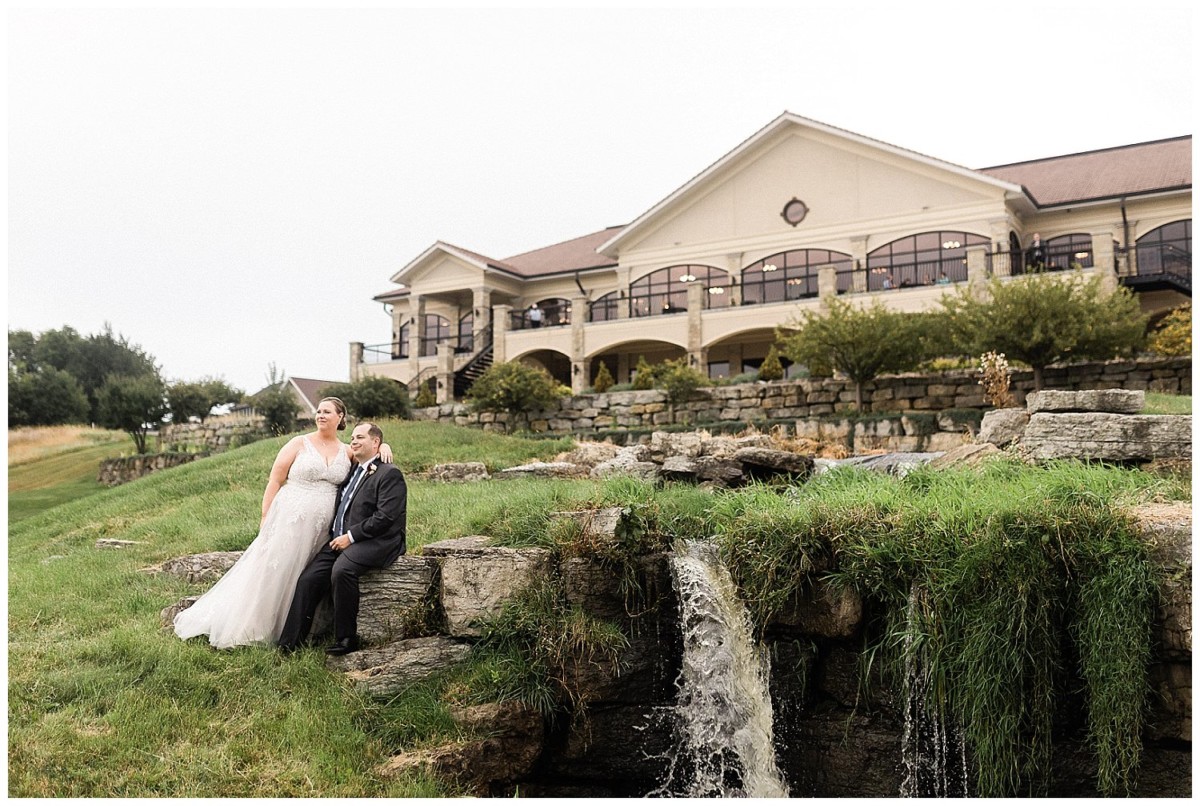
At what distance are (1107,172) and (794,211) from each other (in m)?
10.1

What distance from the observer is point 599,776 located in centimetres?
780

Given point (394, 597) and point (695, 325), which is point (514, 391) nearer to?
point (695, 325)

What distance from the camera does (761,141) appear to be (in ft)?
102

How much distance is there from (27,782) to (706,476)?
7.95m

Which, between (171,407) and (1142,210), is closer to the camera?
(1142,210)

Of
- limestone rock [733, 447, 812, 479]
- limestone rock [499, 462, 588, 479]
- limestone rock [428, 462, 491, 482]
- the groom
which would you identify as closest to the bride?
the groom

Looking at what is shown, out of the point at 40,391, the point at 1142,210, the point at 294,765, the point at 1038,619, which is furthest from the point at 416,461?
the point at 40,391

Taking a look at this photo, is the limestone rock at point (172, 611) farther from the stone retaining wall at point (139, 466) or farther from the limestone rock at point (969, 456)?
the stone retaining wall at point (139, 466)

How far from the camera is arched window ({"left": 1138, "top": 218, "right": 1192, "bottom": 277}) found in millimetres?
26078

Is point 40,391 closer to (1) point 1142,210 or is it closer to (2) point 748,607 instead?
(2) point 748,607

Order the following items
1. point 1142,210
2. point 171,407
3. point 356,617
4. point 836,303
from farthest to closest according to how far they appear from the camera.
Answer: point 171,407
point 1142,210
point 836,303
point 356,617

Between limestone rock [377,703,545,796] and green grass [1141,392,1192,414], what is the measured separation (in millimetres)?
11582

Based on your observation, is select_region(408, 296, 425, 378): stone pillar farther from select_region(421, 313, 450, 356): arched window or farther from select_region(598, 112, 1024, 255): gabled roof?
select_region(598, 112, 1024, 255): gabled roof

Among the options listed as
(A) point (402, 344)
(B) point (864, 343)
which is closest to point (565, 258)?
(A) point (402, 344)
